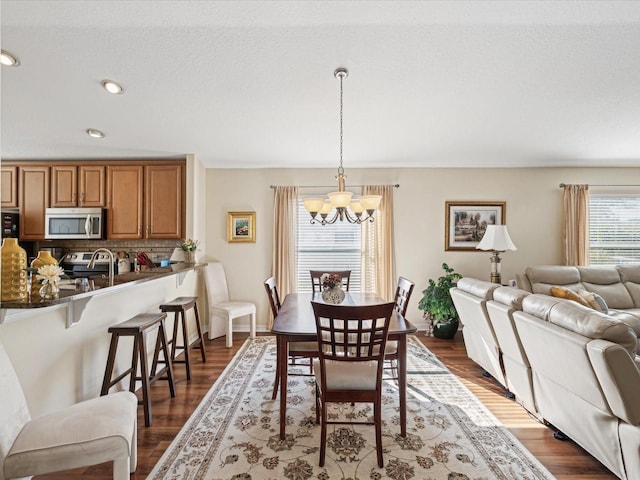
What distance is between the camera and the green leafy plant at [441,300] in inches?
171

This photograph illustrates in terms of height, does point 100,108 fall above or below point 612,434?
above

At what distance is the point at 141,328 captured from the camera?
2.36 m

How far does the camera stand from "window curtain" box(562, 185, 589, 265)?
4656 millimetres

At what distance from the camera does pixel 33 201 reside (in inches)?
173

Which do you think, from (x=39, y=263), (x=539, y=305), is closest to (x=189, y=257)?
(x=39, y=263)

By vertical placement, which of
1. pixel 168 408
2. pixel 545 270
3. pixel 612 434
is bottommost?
pixel 168 408

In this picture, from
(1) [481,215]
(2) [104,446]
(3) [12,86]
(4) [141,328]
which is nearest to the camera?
(2) [104,446]

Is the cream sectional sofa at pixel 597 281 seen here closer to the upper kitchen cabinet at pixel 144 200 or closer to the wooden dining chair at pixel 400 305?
the wooden dining chair at pixel 400 305

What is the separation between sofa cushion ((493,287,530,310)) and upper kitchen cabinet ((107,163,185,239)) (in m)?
3.89

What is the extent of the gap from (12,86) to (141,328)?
2635mm

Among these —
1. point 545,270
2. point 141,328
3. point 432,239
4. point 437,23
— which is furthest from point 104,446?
point 545,270

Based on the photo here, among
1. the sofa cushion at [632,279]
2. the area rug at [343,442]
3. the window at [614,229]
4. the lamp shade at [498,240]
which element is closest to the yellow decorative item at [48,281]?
the area rug at [343,442]

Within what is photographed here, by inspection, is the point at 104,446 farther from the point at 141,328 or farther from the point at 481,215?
the point at 481,215

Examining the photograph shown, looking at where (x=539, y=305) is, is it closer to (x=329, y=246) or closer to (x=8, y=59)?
(x=329, y=246)
